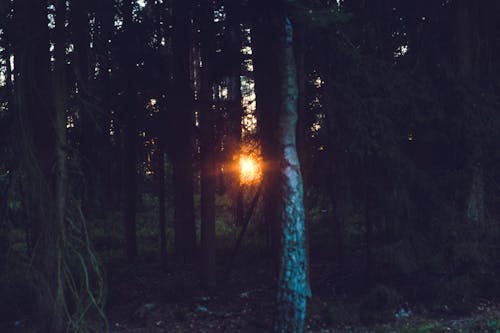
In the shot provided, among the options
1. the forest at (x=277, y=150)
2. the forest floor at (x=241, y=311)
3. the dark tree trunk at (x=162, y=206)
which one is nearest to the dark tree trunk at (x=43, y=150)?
the forest at (x=277, y=150)

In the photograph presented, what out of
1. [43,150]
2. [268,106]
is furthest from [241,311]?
[43,150]

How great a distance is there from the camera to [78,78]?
7332mm

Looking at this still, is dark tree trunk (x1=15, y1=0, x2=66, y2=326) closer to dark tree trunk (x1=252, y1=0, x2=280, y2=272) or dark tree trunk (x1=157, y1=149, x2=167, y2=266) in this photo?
dark tree trunk (x1=252, y1=0, x2=280, y2=272)

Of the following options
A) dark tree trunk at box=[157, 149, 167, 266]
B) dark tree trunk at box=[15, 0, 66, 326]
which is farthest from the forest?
dark tree trunk at box=[157, 149, 167, 266]

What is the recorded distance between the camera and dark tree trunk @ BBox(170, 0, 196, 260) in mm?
12633

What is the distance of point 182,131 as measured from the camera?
1342cm

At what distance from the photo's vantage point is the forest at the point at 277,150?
755 centimetres

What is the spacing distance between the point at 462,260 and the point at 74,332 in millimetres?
7703

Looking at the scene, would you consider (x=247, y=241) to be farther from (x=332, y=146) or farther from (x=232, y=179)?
(x=332, y=146)

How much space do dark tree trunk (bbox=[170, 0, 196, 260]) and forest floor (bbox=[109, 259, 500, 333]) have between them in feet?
5.21

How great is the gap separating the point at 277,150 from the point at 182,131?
438 centimetres

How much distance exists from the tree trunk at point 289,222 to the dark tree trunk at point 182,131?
3400 mm

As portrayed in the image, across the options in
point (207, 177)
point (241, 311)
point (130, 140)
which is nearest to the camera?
point (241, 311)

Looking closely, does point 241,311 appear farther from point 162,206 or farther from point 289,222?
point 162,206
